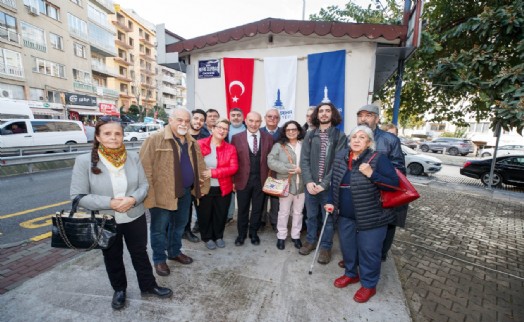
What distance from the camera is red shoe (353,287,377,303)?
2.73 meters

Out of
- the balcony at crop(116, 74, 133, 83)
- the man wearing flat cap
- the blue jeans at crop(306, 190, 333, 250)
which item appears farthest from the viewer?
the balcony at crop(116, 74, 133, 83)

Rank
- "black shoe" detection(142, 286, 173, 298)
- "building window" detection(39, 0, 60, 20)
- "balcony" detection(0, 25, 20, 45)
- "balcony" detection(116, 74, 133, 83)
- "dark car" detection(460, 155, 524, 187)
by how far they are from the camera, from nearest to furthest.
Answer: "black shoe" detection(142, 286, 173, 298) < "dark car" detection(460, 155, 524, 187) < "balcony" detection(0, 25, 20, 45) < "building window" detection(39, 0, 60, 20) < "balcony" detection(116, 74, 133, 83)

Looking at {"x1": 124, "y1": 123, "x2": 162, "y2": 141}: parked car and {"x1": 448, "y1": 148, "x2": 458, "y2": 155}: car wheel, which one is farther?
{"x1": 448, "y1": 148, "x2": 458, "y2": 155}: car wheel

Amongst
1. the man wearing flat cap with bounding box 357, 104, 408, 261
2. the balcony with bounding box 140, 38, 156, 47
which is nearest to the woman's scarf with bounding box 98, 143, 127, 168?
the man wearing flat cap with bounding box 357, 104, 408, 261

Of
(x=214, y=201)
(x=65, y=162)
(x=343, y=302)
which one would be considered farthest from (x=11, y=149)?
(x=343, y=302)

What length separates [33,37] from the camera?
75.1ft

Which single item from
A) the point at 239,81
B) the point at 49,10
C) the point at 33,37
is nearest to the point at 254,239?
the point at 239,81

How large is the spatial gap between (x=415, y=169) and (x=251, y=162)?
11439mm

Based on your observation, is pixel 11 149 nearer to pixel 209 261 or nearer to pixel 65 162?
pixel 65 162

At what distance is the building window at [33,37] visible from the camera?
72.8 ft

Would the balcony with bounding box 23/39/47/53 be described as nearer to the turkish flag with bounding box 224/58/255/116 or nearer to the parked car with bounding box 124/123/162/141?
the parked car with bounding box 124/123/162/141

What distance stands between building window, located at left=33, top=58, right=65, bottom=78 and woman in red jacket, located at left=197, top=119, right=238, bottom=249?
29.4 meters

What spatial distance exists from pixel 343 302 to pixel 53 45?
33674mm

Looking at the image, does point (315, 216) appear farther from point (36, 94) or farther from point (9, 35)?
point (36, 94)
